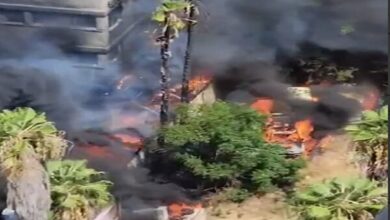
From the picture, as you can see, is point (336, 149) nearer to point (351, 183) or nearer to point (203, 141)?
point (203, 141)

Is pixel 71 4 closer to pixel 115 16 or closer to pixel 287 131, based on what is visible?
Result: pixel 115 16

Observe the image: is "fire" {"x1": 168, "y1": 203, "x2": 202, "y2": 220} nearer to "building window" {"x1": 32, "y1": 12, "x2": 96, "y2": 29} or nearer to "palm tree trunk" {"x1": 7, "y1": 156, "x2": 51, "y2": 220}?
"palm tree trunk" {"x1": 7, "y1": 156, "x2": 51, "y2": 220}

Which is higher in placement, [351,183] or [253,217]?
[351,183]

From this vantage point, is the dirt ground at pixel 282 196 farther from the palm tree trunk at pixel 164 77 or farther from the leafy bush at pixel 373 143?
the leafy bush at pixel 373 143

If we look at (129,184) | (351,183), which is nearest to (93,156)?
(129,184)

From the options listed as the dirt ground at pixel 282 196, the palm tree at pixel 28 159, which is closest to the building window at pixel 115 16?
the dirt ground at pixel 282 196
